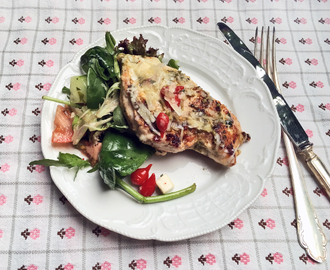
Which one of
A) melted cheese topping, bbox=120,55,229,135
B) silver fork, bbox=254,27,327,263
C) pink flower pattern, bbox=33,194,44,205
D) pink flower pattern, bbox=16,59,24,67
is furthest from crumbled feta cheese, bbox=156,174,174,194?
pink flower pattern, bbox=16,59,24,67

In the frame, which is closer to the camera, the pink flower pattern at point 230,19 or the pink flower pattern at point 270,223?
the pink flower pattern at point 270,223

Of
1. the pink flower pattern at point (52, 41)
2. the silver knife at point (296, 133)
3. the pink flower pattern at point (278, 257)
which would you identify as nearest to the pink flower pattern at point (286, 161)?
the silver knife at point (296, 133)

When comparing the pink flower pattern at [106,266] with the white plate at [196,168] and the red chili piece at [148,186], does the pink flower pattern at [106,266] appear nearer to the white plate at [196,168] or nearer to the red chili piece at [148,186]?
the white plate at [196,168]

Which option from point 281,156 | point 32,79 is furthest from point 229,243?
point 32,79

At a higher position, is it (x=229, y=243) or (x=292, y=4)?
(x=292, y=4)

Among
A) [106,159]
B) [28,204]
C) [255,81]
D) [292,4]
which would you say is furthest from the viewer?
[292,4]

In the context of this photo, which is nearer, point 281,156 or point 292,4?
point 281,156

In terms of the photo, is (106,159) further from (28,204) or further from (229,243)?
(229,243)

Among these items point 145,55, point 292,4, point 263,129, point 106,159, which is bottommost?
point 106,159
